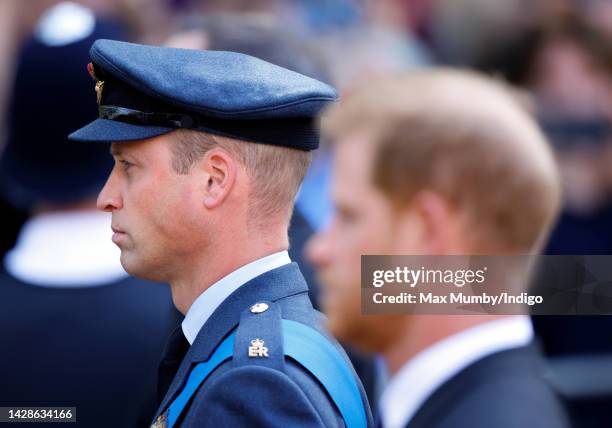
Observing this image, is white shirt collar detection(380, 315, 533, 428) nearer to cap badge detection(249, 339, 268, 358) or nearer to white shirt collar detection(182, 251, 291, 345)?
cap badge detection(249, 339, 268, 358)

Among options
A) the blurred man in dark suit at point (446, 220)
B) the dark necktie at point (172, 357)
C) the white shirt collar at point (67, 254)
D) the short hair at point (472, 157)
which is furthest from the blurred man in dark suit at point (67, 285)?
the short hair at point (472, 157)

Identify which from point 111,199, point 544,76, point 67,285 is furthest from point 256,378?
point 544,76

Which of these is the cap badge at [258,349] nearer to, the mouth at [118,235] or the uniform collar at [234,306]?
the uniform collar at [234,306]

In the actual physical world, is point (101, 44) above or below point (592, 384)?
above

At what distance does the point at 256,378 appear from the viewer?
2035 mm

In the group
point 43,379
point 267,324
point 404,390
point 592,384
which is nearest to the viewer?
point 404,390

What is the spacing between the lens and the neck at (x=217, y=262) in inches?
91.5

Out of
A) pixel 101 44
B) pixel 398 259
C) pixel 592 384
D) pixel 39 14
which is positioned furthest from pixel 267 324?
pixel 39 14

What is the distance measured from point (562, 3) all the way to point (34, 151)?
2.29m

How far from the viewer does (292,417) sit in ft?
6.63

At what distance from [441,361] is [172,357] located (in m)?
0.78

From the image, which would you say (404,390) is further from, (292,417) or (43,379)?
(43,379)

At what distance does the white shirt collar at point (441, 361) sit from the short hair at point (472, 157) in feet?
0.54

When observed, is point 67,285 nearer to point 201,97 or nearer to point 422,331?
point 201,97
